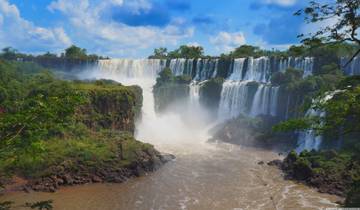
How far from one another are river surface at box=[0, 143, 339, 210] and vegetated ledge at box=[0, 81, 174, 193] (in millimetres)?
830

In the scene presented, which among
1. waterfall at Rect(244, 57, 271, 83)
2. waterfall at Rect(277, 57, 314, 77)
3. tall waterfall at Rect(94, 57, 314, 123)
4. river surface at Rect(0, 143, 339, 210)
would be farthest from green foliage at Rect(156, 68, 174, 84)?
river surface at Rect(0, 143, 339, 210)

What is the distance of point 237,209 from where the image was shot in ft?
63.9

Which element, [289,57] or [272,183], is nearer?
[272,183]

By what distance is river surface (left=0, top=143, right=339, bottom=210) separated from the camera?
20172 millimetres

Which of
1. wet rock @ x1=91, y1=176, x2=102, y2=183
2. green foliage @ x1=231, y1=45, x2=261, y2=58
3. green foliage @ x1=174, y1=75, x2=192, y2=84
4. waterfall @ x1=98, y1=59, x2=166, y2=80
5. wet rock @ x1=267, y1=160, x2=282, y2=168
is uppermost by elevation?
green foliage @ x1=231, y1=45, x2=261, y2=58

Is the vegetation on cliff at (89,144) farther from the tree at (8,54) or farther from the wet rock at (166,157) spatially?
the tree at (8,54)

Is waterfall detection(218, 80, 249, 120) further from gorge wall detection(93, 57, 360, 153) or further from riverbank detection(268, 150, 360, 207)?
riverbank detection(268, 150, 360, 207)

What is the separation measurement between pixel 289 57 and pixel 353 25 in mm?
38312

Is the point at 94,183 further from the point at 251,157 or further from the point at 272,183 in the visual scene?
the point at 251,157

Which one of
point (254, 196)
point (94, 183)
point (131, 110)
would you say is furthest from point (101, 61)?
point (254, 196)

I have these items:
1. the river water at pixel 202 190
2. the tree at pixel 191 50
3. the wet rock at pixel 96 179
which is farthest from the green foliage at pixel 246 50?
the wet rock at pixel 96 179

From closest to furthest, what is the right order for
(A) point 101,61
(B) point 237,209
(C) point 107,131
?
1. (B) point 237,209
2. (C) point 107,131
3. (A) point 101,61

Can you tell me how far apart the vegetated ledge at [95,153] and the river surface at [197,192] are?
830 millimetres

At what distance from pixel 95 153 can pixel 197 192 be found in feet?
24.7
